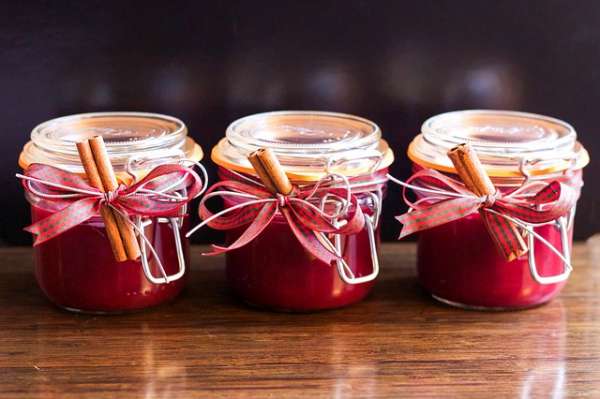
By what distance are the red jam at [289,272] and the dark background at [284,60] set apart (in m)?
0.23

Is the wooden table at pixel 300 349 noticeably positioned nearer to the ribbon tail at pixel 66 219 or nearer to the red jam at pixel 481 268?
the red jam at pixel 481 268

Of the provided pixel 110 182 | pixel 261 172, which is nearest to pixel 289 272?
pixel 261 172

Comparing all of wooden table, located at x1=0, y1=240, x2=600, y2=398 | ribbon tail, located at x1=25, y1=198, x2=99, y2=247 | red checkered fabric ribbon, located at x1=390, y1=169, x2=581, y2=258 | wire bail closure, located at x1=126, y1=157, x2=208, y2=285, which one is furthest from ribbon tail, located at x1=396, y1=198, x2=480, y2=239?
ribbon tail, located at x1=25, y1=198, x2=99, y2=247

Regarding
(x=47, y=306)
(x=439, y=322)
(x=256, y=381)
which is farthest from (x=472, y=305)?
(x=47, y=306)

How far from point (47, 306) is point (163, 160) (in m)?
0.25

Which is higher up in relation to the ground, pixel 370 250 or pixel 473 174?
pixel 473 174

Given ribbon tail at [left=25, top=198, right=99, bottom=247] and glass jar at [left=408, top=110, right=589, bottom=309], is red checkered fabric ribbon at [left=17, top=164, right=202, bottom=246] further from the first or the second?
glass jar at [left=408, top=110, right=589, bottom=309]

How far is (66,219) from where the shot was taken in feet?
3.23

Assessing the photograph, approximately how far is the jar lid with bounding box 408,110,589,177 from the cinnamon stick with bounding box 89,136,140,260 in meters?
0.37

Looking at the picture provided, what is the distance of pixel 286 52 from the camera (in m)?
1.23

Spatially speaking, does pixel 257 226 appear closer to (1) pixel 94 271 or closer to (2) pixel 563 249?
(1) pixel 94 271

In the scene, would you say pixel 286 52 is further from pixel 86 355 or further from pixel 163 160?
pixel 86 355

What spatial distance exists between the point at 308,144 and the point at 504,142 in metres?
0.25

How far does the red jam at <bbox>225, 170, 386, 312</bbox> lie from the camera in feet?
3.46
